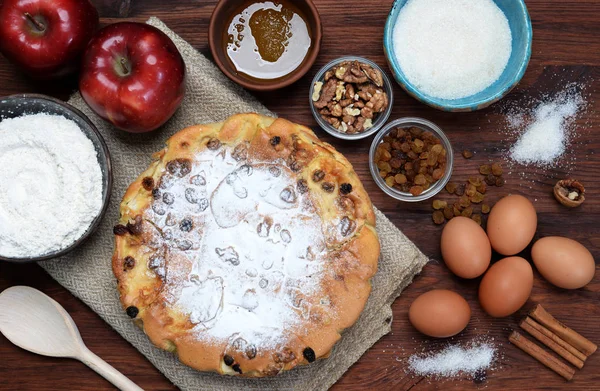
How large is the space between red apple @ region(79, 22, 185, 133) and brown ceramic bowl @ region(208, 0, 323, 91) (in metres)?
0.14

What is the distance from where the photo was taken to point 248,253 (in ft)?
5.50

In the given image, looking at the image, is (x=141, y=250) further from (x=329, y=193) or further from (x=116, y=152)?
(x=329, y=193)

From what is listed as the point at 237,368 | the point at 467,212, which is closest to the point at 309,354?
the point at 237,368

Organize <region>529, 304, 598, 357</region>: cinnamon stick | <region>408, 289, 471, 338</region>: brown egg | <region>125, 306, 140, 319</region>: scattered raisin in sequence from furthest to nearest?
1. <region>529, 304, 598, 357</region>: cinnamon stick
2. <region>408, 289, 471, 338</region>: brown egg
3. <region>125, 306, 140, 319</region>: scattered raisin

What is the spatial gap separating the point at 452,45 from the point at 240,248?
873 mm

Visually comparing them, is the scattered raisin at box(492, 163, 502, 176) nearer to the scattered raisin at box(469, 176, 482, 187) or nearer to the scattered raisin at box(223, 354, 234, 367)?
the scattered raisin at box(469, 176, 482, 187)

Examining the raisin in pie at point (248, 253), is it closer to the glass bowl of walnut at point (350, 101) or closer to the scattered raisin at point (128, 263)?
the scattered raisin at point (128, 263)

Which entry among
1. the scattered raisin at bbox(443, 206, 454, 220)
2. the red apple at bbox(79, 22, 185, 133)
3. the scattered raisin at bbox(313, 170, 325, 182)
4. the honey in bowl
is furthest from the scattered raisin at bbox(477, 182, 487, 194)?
the red apple at bbox(79, 22, 185, 133)

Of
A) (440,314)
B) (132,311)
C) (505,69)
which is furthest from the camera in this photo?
(505,69)

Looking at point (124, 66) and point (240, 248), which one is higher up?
point (124, 66)

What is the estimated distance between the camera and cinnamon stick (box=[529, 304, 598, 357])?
1.89m

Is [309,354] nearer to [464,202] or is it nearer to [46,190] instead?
[464,202]

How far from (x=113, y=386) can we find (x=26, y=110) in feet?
2.77

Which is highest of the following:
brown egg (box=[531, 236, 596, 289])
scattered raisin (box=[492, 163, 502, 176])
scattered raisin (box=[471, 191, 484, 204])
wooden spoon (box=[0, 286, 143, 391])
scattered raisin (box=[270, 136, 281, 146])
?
scattered raisin (box=[270, 136, 281, 146])
